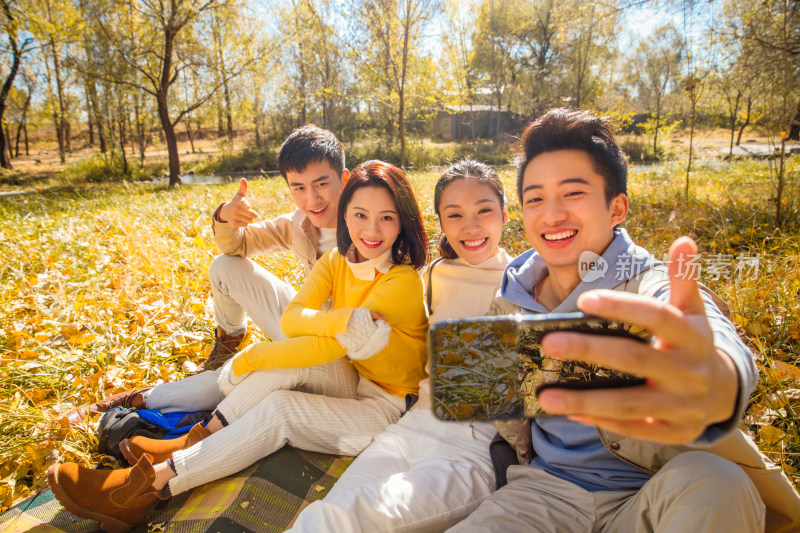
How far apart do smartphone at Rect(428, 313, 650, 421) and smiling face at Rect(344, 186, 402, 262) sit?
3.18 feet

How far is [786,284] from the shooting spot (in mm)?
2682

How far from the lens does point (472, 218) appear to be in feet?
6.18

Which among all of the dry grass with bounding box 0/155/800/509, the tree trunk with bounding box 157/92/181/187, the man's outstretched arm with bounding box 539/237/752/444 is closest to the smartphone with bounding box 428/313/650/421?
the man's outstretched arm with bounding box 539/237/752/444

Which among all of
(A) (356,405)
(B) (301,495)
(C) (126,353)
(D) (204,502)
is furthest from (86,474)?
(C) (126,353)

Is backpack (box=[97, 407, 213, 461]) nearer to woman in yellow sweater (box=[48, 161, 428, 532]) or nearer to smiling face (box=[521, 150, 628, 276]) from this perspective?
woman in yellow sweater (box=[48, 161, 428, 532])

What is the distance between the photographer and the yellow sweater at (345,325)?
1.80m

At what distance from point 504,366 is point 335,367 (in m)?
1.23

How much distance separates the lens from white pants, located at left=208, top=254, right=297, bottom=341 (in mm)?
2576

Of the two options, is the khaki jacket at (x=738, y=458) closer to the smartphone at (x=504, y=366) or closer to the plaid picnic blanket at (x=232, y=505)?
the smartphone at (x=504, y=366)

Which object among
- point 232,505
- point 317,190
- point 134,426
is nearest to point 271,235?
point 317,190

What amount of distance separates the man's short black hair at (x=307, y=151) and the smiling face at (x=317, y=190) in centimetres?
3

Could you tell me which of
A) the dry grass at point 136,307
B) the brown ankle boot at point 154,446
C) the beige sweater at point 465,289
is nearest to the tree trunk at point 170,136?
the dry grass at point 136,307

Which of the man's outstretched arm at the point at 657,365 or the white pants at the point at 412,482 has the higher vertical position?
the man's outstretched arm at the point at 657,365

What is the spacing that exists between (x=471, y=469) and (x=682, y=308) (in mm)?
1062
